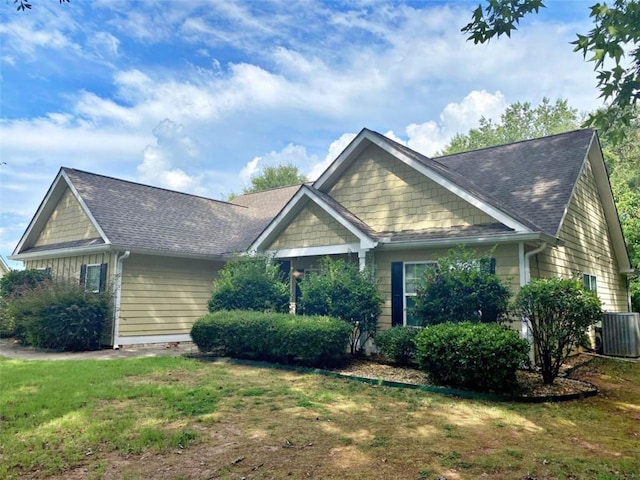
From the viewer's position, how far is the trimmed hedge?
914 centimetres

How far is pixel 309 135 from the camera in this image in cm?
2105

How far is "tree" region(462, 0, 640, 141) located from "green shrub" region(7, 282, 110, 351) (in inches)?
463

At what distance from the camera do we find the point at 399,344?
9.26 metres

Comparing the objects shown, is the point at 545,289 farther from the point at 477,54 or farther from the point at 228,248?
the point at 228,248

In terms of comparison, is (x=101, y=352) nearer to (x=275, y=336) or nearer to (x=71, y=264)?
(x=71, y=264)

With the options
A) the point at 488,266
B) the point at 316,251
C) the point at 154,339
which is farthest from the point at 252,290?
the point at 488,266

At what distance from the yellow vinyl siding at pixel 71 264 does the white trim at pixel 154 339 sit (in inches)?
65.1

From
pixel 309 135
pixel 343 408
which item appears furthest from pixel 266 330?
pixel 309 135

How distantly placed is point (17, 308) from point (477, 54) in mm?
14371

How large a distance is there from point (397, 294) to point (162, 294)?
7620 millimetres

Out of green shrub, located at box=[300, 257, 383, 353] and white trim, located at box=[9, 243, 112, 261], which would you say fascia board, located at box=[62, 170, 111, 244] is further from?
green shrub, located at box=[300, 257, 383, 353]

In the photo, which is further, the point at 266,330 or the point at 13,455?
the point at 266,330

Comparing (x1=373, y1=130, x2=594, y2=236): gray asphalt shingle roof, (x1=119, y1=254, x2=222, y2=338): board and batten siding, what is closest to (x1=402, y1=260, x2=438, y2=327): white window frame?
(x1=373, y1=130, x2=594, y2=236): gray asphalt shingle roof

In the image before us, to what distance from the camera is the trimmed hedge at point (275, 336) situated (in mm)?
9141
